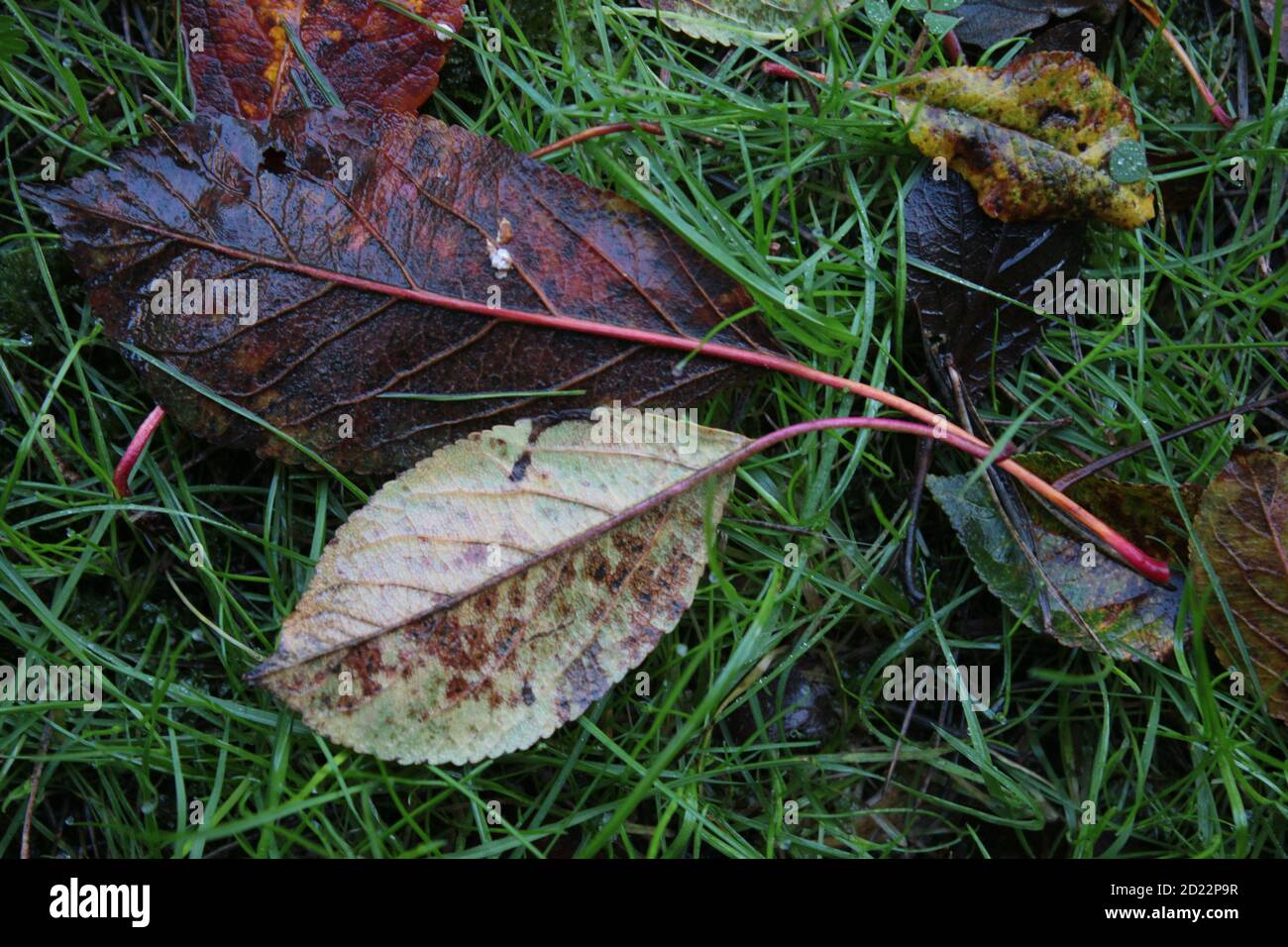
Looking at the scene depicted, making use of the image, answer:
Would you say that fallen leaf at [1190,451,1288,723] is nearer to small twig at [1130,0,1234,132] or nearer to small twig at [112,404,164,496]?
small twig at [1130,0,1234,132]

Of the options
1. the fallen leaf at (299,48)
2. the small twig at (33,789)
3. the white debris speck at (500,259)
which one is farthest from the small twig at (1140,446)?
the small twig at (33,789)

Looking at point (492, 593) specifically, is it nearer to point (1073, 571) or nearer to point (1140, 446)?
point (1073, 571)

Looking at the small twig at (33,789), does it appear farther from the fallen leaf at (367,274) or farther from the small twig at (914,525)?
the small twig at (914,525)

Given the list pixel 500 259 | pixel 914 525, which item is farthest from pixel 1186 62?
pixel 500 259

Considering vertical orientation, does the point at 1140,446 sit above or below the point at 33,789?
above

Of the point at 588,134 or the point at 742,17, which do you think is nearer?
the point at 588,134
